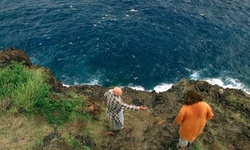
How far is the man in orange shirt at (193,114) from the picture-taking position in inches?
416

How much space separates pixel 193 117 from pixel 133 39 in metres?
30.3

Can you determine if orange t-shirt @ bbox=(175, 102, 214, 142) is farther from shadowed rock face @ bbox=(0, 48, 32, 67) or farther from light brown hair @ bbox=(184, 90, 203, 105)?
shadowed rock face @ bbox=(0, 48, 32, 67)

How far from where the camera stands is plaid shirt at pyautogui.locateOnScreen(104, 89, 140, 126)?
12.8m

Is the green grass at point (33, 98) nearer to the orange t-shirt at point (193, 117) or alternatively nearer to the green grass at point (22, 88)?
the green grass at point (22, 88)

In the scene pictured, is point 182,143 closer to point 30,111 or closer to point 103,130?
point 103,130

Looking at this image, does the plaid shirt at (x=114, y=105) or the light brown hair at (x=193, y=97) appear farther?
the plaid shirt at (x=114, y=105)

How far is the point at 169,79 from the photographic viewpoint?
3581 centimetres

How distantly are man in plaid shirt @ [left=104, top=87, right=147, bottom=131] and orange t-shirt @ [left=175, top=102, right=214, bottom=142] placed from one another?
1825mm

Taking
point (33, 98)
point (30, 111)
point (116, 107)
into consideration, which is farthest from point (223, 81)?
point (30, 111)

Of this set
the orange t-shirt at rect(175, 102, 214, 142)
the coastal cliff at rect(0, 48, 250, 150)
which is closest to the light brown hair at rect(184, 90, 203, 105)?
the orange t-shirt at rect(175, 102, 214, 142)

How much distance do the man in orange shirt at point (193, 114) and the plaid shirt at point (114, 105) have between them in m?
2.22

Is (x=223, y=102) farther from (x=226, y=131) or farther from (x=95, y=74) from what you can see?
(x=95, y=74)

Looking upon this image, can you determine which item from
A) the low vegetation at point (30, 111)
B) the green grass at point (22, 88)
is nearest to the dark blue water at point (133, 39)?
the green grass at point (22, 88)

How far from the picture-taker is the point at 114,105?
516 inches
